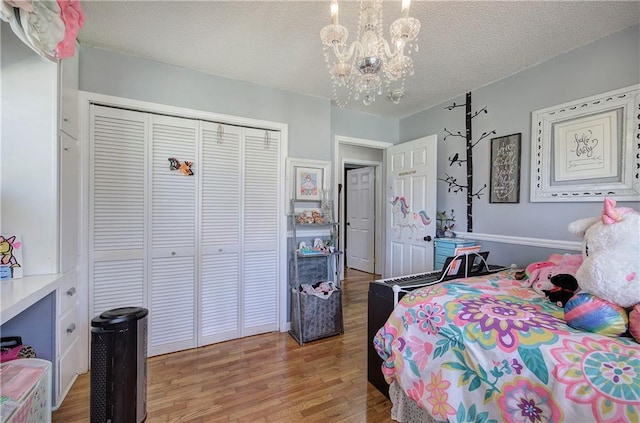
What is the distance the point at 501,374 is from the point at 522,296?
61 cm

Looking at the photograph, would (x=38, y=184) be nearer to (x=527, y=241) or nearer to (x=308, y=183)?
(x=308, y=183)

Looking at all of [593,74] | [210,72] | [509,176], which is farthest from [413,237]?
[210,72]

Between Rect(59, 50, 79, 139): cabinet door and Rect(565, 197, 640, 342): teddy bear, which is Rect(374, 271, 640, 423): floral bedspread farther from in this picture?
Rect(59, 50, 79, 139): cabinet door

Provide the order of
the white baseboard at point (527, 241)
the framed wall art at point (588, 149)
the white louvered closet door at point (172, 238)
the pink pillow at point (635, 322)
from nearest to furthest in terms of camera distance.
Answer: the pink pillow at point (635, 322), the framed wall art at point (588, 149), the white baseboard at point (527, 241), the white louvered closet door at point (172, 238)

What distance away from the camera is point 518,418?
95 centimetres

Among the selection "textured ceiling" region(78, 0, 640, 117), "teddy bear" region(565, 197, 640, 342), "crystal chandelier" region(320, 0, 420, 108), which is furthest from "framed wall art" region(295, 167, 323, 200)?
"teddy bear" region(565, 197, 640, 342)

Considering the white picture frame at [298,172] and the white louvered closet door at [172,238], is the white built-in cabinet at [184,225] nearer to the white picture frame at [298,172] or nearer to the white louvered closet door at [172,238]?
the white louvered closet door at [172,238]

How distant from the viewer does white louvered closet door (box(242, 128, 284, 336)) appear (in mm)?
2643

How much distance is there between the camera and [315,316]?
8.31ft

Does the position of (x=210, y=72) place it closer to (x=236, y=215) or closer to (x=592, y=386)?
(x=236, y=215)

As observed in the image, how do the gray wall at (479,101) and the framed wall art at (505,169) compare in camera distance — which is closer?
the gray wall at (479,101)

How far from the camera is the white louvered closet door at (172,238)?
7.50ft

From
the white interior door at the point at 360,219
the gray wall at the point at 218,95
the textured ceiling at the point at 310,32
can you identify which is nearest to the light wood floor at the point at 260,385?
the gray wall at the point at 218,95

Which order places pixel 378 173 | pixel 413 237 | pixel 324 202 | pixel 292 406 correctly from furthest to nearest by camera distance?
pixel 378 173 → pixel 413 237 → pixel 324 202 → pixel 292 406
